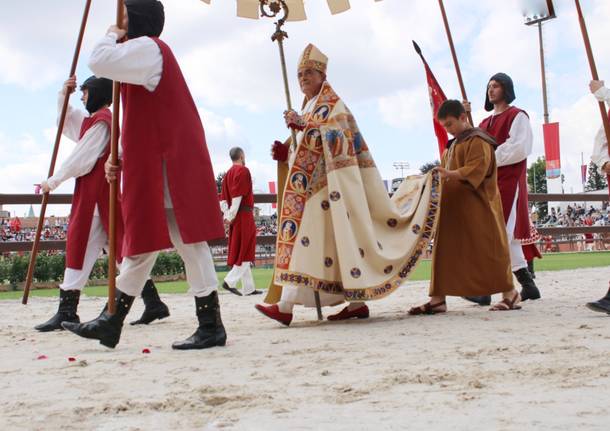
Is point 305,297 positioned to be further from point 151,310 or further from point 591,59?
point 591,59

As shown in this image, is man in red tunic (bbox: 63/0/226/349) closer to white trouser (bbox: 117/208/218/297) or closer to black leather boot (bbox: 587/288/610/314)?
white trouser (bbox: 117/208/218/297)

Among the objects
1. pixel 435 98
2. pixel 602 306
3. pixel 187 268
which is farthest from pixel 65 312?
pixel 602 306

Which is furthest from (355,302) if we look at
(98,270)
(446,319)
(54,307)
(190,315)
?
(98,270)

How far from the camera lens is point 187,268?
3.79 meters

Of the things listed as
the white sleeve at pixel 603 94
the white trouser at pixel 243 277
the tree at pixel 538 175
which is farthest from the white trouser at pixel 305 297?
the tree at pixel 538 175

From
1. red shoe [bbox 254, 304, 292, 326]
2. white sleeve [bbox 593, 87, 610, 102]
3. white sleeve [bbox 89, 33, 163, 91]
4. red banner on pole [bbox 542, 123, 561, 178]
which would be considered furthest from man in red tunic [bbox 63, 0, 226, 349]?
red banner on pole [bbox 542, 123, 561, 178]

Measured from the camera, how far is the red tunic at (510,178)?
6.02 m

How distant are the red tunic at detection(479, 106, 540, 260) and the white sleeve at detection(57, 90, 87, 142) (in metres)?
3.27

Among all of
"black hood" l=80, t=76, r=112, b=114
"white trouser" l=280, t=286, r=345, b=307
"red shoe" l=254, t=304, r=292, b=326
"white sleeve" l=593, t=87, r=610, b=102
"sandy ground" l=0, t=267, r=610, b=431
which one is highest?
"black hood" l=80, t=76, r=112, b=114

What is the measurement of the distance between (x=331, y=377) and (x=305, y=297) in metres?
2.13

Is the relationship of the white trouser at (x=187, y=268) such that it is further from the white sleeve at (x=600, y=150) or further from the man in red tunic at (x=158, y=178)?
the white sleeve at (x=600, y=150)

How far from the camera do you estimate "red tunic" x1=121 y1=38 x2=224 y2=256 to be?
12.0ft

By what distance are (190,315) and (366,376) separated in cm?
333

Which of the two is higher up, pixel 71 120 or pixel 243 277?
pixel 71 120
